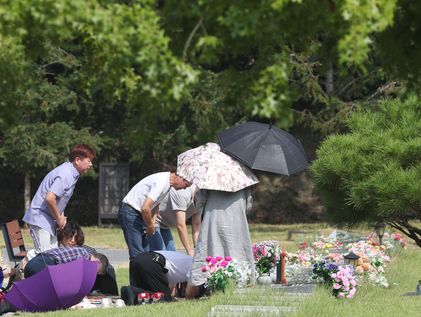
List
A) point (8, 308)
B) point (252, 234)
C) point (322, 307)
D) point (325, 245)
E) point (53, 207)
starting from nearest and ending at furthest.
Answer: point (322, 307) → point (8, 308) → point (53, 207) → point (325, 245) → point (252, 234)

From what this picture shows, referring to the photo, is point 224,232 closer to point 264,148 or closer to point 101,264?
point 264,148

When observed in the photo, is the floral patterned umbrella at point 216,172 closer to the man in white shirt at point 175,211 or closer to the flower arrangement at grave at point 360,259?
the man in white shirt at point 175,211

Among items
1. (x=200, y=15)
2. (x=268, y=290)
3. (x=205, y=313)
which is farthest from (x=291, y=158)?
(x=200, y=15)

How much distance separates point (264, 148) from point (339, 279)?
1.53 metres

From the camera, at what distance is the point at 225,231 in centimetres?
1048

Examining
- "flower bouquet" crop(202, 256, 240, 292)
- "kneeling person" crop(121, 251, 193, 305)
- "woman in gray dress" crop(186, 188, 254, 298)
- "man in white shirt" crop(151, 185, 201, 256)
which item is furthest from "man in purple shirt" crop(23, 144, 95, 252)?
"flower bouquet" crop(202, 256, 240, 292)

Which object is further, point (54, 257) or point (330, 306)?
point (54, 257)

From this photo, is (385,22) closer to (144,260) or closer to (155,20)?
(155,20)

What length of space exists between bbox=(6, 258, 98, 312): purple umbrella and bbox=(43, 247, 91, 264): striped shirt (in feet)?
1.02

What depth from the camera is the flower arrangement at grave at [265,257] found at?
11.2m

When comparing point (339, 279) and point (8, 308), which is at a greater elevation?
point (339, 279)

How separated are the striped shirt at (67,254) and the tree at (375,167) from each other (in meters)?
3.22

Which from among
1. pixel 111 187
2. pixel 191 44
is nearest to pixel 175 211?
pixel 191 44

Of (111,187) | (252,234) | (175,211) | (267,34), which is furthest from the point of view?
(111,187)
